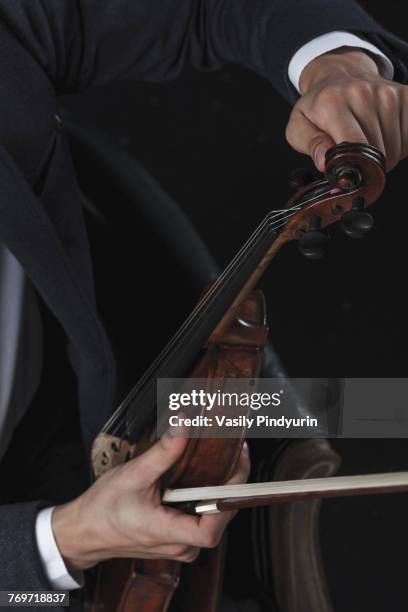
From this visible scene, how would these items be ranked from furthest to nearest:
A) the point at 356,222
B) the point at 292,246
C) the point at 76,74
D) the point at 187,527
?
the point at 292,246, the point at 76,74, the point at 187,527, the point at 356,222

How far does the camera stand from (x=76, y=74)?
0.88 metres

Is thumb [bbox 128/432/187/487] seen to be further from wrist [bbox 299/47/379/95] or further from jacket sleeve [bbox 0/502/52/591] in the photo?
wrist [bbox 299/47/379/95]

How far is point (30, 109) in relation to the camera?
0.78 meters

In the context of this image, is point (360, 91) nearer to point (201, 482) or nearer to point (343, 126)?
point (343, 126)

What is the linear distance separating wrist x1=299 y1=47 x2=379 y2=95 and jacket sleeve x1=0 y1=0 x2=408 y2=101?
0.09ft

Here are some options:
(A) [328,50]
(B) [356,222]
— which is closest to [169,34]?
(A) [328,50]

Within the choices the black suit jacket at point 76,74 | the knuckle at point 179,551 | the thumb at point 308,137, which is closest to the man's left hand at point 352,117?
the thumb at point 308,137

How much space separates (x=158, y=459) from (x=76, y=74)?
0.46 m

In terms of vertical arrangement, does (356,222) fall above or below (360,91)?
below

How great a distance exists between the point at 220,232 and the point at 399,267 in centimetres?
30

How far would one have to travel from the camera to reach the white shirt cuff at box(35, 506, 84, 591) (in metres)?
0.73

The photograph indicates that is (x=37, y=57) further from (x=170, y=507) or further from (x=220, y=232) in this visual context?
(x=220, y=232)

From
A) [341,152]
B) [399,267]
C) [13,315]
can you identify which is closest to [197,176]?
[399,267]

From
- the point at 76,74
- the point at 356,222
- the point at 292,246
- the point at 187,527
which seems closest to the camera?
the point at 356,222
